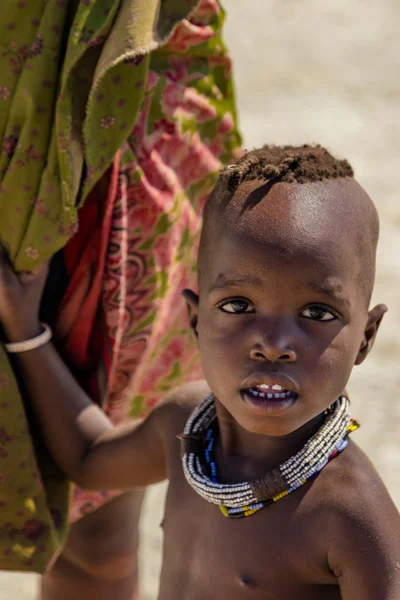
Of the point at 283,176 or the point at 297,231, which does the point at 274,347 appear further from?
the point at 283,176

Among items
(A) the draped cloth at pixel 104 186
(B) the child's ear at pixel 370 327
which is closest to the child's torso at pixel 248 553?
(B) the child's ear at pixel 370 327

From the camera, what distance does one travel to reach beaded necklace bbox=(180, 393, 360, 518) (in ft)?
6.00

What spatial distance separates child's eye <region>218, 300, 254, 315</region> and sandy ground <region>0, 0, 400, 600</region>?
1947mm

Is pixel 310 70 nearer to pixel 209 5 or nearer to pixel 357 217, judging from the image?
pixel 209 5

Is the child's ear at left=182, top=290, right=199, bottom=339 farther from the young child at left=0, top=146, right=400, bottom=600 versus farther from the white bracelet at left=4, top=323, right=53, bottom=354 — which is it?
the white bracelet at left=4, top=323, right=53, bottom=354

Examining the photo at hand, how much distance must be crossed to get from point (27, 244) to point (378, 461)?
1893mm

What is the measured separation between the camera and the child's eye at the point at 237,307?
1.77 meters

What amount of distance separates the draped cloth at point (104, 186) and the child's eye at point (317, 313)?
0.54 metres

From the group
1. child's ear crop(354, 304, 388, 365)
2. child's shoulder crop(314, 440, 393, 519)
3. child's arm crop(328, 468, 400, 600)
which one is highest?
child's ear crop(354, 304, 388, 365)

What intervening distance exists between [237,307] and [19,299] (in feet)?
1.76

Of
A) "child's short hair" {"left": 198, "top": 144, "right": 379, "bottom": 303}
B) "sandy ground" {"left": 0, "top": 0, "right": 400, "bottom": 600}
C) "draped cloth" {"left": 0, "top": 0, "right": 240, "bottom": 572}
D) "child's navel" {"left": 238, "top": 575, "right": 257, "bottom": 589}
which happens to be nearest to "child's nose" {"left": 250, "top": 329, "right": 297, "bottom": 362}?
A: "child's short hair" {"left": 198, "top": 144, "right": 379, "bottom": 303}

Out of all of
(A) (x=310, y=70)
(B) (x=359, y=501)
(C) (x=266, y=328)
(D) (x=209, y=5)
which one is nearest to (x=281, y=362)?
(C) (x=266, y=328)

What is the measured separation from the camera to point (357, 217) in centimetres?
179

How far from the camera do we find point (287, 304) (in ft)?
5.66
